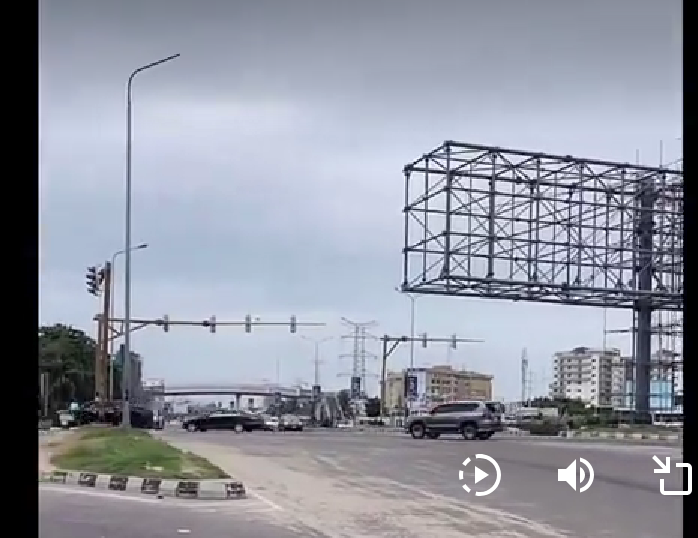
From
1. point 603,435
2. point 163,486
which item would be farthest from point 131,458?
point 603,435

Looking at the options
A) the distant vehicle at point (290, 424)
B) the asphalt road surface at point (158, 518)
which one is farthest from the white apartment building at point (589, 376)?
the distant vehicle at point (290, 424)

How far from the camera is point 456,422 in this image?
9.41 metres

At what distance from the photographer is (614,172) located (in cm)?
941

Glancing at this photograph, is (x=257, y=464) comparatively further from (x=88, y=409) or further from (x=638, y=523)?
(x=638, y=523)

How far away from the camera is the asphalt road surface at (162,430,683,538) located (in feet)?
18.9

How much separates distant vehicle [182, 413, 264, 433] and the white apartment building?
7345 millimetres

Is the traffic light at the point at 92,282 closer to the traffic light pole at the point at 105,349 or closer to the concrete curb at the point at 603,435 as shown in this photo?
the traffic light pole at the point at 105,349

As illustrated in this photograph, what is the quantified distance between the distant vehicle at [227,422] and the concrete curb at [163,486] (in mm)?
8059

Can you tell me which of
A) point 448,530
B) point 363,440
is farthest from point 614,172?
point 448,530

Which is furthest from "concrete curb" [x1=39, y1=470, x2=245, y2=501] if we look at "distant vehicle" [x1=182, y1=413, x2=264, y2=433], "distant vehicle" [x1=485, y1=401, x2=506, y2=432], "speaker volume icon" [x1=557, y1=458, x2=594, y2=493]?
"distant vehicle" [x1=182, y1=413, x2=264, y2=433]

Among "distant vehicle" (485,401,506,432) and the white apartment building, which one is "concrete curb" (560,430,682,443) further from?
"distant vehicle" (485,401,506,432)

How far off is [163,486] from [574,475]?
337 centimetres
